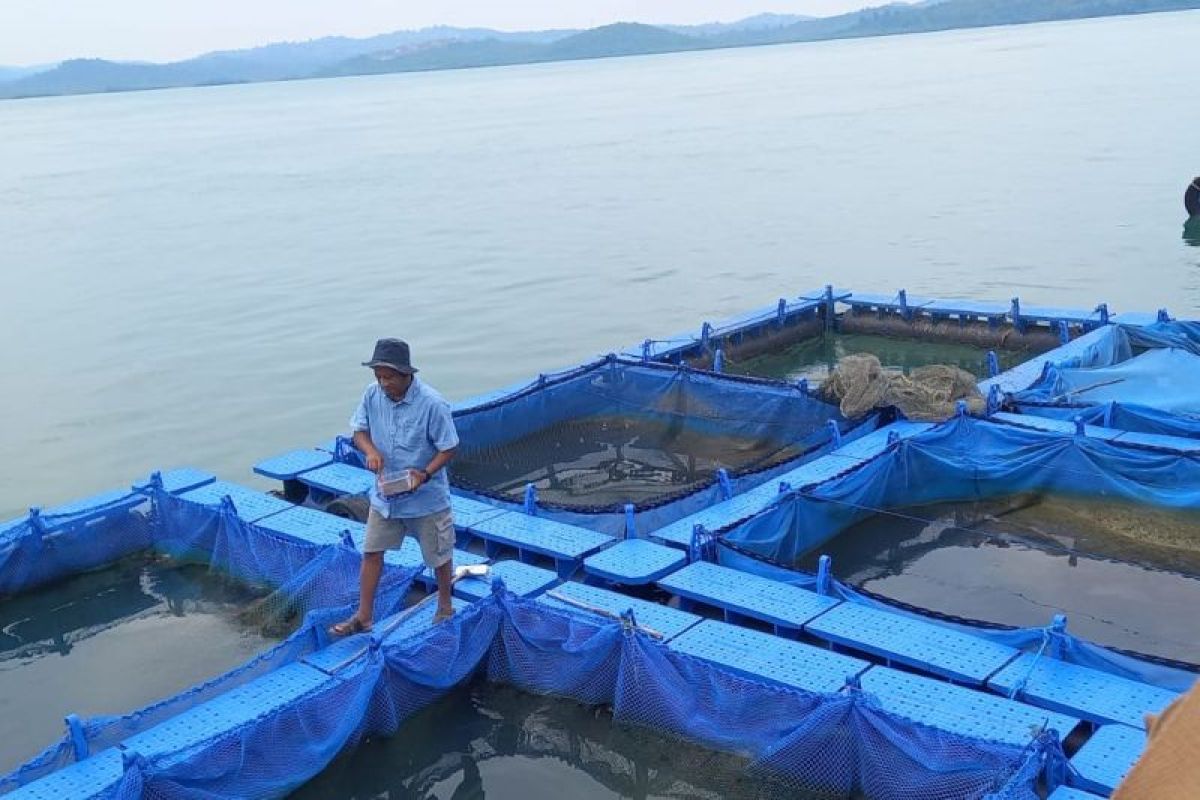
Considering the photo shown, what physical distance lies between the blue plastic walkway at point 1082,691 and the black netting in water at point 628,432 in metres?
4.83

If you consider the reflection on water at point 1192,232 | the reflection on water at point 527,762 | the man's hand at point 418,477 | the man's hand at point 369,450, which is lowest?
the reflection on water at point 1192,232

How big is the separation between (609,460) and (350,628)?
5.50 metres

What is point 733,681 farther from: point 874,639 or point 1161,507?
point 1161,507

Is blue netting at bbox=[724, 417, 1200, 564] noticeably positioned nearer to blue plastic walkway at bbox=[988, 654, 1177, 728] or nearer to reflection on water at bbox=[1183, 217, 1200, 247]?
blue plastic walkway at bbox=[988, 654, 1177, 728]


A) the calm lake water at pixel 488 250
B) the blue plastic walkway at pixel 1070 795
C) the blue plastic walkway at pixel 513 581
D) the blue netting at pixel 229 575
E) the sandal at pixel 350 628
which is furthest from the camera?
the calm lake water at pixel 488 250

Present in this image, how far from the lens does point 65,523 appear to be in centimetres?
1055

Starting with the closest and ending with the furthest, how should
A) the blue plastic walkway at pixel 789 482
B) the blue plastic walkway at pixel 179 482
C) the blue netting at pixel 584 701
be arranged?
1. the blue netting at pixel 584 701
2. the blue plastic walkway at pixel 789 482
3. the blue plastic walkway at pixel 179 482

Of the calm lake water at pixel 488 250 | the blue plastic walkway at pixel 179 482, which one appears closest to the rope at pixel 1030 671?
the calm lake water at pixel 488 250

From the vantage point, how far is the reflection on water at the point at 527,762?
7.09m

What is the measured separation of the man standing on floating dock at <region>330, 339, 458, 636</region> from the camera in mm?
7074

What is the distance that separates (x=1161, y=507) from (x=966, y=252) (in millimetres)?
16778

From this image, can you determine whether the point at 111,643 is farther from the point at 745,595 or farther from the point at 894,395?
the point at 894,395

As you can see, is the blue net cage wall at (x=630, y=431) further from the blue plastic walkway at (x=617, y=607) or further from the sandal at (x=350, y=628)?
the sandal at (x=350, y=628)

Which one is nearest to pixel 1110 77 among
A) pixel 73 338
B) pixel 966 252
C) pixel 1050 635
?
pixel 966 252
